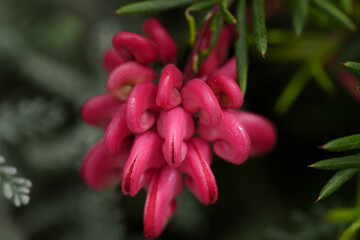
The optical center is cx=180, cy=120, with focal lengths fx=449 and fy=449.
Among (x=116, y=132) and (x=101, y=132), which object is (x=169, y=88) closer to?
(x=116, y=132)

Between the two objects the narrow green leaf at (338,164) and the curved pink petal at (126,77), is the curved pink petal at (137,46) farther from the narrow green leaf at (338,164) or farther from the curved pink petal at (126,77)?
the narrow green leaf at (338,164)

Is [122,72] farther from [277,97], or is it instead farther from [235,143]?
[277,97]

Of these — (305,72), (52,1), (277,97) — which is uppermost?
(52,1)

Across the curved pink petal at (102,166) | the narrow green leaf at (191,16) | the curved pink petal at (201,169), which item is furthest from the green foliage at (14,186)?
the narrow green leaf at (191,16)

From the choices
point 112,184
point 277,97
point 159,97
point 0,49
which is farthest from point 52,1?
point 159,97

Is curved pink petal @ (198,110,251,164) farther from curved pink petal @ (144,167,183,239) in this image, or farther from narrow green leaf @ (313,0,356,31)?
narrow green leaf @ (313,0,356,31)

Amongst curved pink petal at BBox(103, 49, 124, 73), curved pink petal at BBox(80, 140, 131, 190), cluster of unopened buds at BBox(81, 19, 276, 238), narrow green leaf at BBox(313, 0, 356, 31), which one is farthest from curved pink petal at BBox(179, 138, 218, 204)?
narrow green leaf at BBox(313, 0, 356, 31)

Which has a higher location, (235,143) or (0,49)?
(235,143)
